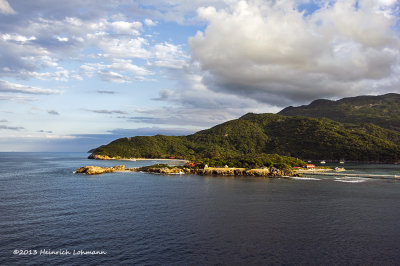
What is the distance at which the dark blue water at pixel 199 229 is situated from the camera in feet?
Result: 105

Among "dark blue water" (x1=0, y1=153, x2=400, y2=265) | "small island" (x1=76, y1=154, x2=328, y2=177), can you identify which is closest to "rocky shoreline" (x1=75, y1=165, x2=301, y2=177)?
"small island" (x1=76, y1=154, x2=328, y2=177)

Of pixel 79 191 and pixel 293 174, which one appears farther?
pixel 293 174

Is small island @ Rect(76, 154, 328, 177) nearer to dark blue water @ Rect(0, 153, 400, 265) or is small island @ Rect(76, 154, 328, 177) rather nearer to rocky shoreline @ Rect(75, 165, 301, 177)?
rocky shoreline @ Rect(75, 165, 301, 177)

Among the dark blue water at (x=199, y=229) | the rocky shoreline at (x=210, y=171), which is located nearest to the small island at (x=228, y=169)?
the rocky shoreline at (x=210, y=171)

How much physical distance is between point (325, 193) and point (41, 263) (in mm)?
75117

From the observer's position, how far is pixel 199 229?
139ft

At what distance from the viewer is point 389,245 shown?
121ft

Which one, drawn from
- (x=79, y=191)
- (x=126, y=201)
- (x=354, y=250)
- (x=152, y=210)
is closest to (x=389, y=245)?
(x=354, y=250)

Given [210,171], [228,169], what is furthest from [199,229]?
[228,169]

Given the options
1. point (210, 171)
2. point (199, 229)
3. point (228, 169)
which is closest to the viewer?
point (199, 229)

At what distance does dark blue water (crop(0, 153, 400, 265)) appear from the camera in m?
32.0

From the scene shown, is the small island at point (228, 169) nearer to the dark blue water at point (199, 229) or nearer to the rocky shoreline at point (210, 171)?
the rocky shoreline at point (210, 171)

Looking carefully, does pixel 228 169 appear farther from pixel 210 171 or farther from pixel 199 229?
pixel 199 229

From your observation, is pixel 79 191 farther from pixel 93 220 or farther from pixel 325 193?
pixel 325 193
